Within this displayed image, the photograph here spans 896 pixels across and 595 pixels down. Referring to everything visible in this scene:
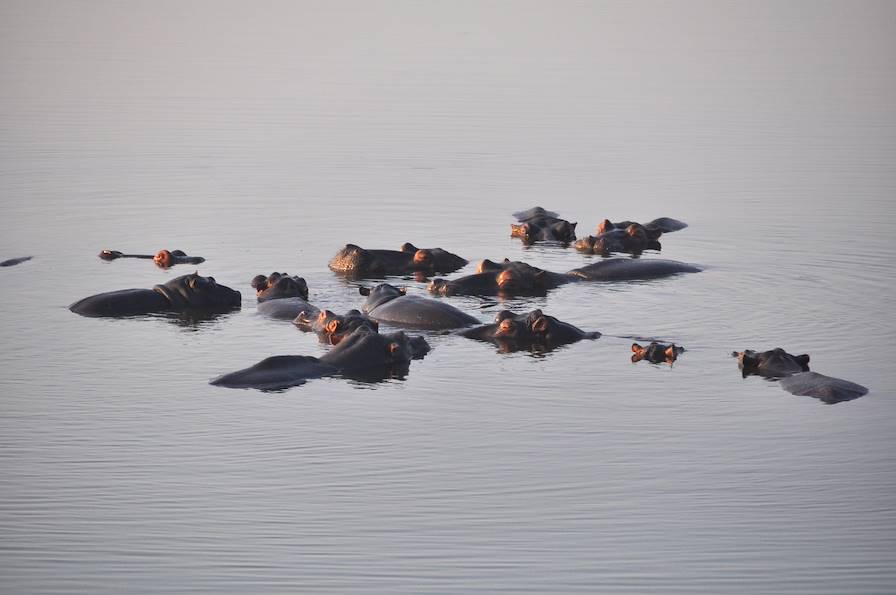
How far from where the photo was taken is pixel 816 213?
21.0 m

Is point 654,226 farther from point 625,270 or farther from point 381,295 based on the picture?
point 381,295

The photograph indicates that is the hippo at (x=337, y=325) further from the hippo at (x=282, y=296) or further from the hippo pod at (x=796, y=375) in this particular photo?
the hippo pod at (x=796, y=375)

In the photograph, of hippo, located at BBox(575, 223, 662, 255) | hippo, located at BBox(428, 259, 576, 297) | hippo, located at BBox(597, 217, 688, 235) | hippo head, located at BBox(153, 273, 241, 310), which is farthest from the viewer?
hippo, located at BBox(597, 217, 688, 235)

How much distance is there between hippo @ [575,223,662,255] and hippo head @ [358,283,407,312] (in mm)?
3664

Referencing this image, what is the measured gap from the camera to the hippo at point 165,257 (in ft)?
54.9

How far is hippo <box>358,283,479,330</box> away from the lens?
14.2 metres

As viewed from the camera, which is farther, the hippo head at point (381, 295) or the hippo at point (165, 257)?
the hippo at point (165, 257)

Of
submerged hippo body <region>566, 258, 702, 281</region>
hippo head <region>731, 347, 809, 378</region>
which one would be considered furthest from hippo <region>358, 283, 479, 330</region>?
hippo head <region>731, 347, 809, 378</region>

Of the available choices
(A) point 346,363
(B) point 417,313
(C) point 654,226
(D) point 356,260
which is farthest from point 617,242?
(A) point 346,363

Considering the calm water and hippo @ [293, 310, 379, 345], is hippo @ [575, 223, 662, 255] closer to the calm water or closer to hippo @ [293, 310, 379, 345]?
the calm water

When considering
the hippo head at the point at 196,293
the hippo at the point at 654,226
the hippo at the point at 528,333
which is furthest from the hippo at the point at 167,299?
the hippo at the point at 654,226

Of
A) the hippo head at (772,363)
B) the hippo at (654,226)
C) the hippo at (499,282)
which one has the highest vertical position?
the hippo at (654,226)

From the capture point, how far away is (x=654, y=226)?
1922 centimetres

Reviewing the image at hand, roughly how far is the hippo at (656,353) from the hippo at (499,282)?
2.77m
